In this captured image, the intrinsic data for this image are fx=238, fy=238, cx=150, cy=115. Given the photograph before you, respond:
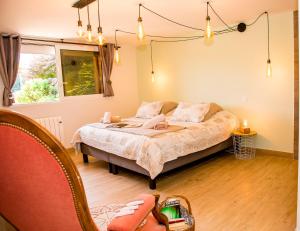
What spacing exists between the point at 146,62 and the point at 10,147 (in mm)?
5409

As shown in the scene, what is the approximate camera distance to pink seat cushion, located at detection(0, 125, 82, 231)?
0.70 metres

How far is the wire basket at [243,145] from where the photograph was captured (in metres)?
4.18

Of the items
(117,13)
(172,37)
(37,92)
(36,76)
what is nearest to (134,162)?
(117,13)

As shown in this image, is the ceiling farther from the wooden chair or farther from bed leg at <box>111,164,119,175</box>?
the wooden chair

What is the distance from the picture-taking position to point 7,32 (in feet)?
12.7

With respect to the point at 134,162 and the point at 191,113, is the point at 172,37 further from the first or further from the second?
the point at 134,162

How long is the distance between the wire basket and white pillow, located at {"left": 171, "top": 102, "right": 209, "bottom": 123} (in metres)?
0.70

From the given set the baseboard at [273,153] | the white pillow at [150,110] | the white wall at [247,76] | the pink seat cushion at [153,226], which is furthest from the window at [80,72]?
the pink seat cushion at [153,226]

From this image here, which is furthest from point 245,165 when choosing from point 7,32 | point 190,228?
point 7,32

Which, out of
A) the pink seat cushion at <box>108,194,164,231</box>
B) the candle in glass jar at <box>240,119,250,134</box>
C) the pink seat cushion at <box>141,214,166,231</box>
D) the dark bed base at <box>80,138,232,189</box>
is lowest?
the dark bed base at <box>80,138,232,189</box>

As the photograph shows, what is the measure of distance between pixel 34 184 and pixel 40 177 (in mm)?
43

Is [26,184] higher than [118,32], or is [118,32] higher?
[118,32]

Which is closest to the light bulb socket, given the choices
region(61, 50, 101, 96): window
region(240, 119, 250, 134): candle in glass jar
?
region(240, 119, 250, 134): candle in glass jar

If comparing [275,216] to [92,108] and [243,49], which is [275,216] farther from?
[92,108]
